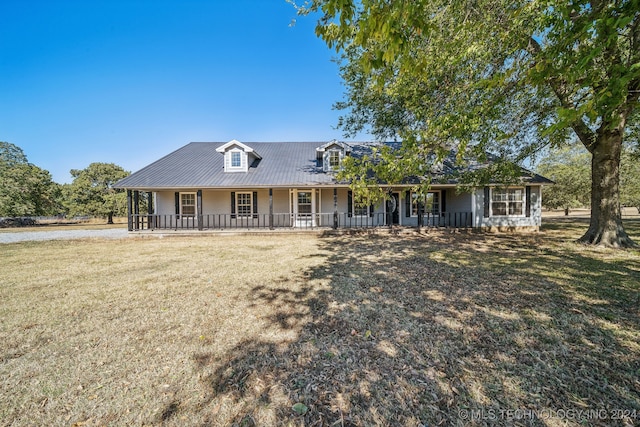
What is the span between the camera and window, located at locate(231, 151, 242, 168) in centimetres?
1566

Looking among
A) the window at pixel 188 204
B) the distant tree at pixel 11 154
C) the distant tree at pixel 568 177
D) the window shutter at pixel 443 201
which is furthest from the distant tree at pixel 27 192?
the distant tree at pixel 568 177

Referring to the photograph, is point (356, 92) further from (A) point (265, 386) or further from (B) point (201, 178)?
(A) point (265, 386)

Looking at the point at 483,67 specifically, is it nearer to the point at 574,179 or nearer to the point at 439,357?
the point at 439,357

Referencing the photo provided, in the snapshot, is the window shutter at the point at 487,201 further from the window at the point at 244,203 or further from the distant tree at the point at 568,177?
the distant tree at the point at 568,177

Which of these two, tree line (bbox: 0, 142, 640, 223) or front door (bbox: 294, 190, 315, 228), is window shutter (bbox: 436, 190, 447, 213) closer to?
front door (bbox: 294, 190, 315, 228)

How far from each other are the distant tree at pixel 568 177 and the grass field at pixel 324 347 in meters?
28.3

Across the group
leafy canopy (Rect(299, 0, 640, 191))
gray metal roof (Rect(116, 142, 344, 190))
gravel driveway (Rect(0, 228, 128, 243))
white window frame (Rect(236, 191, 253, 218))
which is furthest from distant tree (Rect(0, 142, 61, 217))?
leafy canopy (Rect(299, 0, 640, 191))

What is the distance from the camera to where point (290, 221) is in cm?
1523

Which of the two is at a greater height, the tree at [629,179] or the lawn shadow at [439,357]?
the tree at [629,179]

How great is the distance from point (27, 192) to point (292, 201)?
29852 mm

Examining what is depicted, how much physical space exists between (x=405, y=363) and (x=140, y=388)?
2704mm

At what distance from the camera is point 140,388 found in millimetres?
2467

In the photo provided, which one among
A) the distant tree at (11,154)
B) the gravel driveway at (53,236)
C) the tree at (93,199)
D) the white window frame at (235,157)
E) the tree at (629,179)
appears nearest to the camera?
the gravel driveway at (53,236)

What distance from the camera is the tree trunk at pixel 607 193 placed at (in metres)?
8.79
